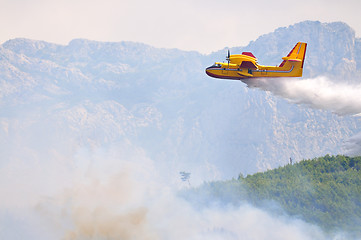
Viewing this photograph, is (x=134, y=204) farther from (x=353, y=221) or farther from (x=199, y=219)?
(x=353, y=221)

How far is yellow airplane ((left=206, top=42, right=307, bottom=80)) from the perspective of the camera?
3415 inches

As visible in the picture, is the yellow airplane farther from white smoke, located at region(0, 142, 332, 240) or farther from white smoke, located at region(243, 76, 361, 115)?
white smoke, located at region(0, 142, 332, 240)

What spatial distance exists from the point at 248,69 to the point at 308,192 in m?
81.6

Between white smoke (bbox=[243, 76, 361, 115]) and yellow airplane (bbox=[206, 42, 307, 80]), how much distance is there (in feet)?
11.9

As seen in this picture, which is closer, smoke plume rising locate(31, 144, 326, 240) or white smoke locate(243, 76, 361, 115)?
white smoke locate(243, 76, 361, 115)

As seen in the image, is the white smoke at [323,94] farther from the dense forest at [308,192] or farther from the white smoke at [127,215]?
the dense forest at [308,192]

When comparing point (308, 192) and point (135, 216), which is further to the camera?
point (308, 192)

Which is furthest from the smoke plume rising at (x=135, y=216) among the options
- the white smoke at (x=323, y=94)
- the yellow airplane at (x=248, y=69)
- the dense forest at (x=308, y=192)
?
the yellow airplane at (x=248, y=69)

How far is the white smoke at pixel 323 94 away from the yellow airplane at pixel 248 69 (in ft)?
11.9

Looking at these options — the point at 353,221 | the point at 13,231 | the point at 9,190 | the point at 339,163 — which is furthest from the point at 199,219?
the point at 9,190

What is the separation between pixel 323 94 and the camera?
95.1m

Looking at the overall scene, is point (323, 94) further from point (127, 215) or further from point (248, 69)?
point (127, 215)

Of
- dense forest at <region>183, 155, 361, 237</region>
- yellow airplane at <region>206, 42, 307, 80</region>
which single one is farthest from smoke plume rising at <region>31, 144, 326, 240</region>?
yellow airplane at <region>206, 42, 307, 80</region>

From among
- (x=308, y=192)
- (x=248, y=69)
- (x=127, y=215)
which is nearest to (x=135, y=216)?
(x=127, y=215)
